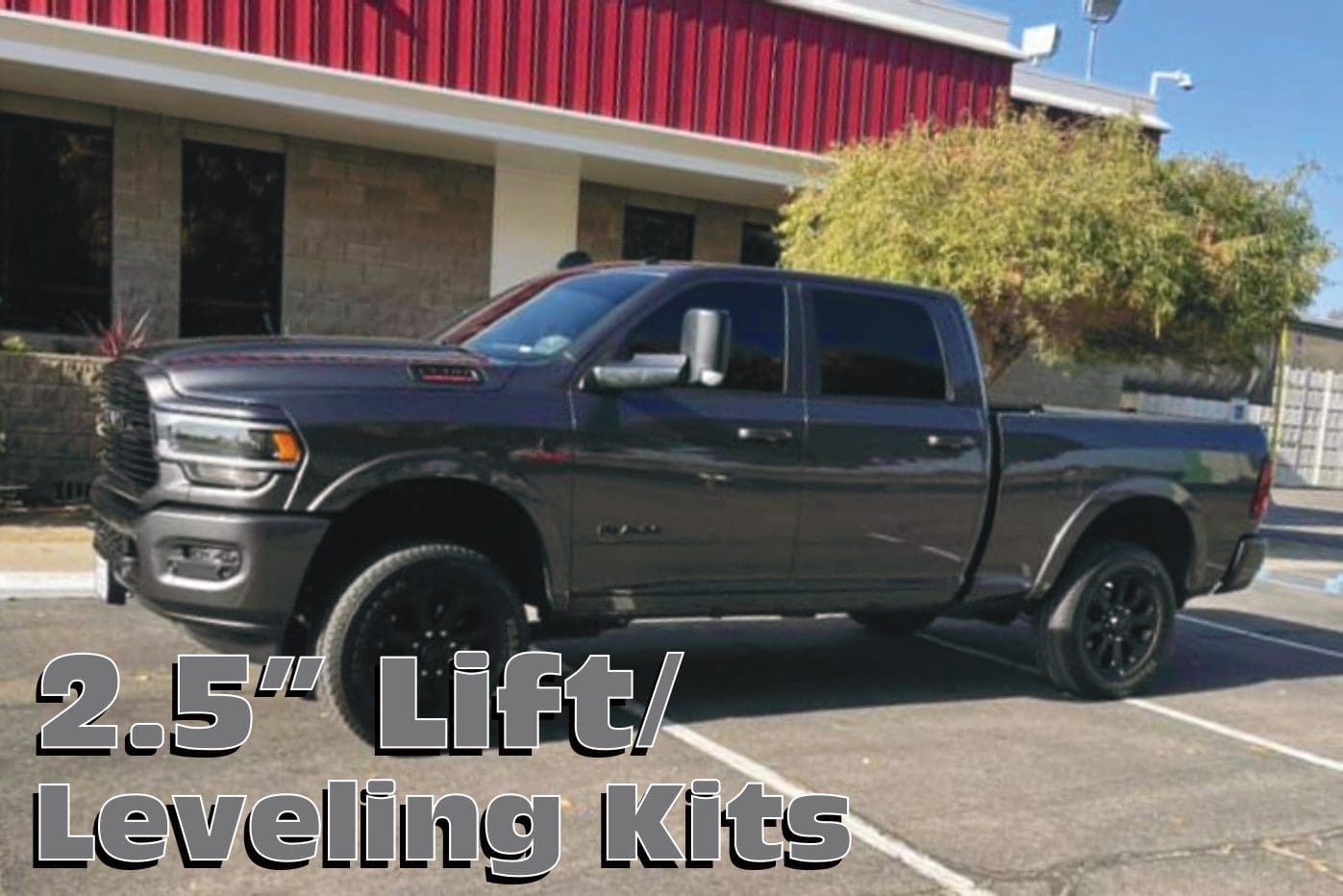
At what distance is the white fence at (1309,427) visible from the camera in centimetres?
2417

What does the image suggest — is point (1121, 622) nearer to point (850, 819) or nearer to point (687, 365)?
point (850, 819)

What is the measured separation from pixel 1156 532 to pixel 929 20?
29.6 ft

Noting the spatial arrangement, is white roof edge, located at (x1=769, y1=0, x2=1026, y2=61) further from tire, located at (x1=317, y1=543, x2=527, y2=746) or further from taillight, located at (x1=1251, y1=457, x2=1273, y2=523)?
tire, located at (x1=317, y1=543, x2=527, y2=746)

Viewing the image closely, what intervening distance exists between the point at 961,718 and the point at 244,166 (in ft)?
31.8

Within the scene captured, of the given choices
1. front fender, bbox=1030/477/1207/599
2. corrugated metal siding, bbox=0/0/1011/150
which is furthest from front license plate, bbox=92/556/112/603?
corrugated metal siding, bbox=0/0/1011/150

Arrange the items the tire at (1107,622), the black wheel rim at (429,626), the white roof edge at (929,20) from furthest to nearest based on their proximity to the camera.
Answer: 1. the white roof edge at (929,20)
2. the tire at (1107,622)
3. the black wheel rim at (429,626)

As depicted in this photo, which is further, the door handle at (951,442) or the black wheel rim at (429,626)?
the door handle at (951,442)

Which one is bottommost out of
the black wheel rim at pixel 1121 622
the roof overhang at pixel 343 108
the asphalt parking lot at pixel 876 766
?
the asphalt parking lot at pixel 876 766

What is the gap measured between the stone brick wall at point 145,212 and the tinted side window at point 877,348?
28.6ft

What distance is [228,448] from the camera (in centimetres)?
453

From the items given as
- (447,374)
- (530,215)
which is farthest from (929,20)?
(447,374)

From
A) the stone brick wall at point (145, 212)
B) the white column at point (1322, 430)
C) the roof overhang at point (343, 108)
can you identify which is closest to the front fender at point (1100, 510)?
the roof overhang at point (343, 108)

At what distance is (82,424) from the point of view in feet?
35.9

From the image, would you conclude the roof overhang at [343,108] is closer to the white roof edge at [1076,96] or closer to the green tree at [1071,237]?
the green tree at [1071,237]
